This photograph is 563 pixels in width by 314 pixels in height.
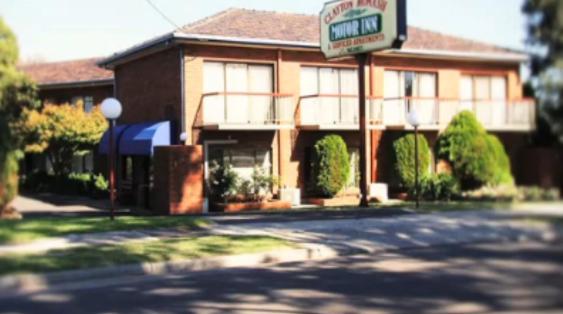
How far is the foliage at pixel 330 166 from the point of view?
22109mm

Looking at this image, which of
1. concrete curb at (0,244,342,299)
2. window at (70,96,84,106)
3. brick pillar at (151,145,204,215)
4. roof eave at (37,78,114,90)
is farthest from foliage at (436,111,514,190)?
brick pillar at (151,145,204,215)

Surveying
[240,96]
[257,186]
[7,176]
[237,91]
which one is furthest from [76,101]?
[257,186]

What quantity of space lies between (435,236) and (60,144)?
6.06 metres

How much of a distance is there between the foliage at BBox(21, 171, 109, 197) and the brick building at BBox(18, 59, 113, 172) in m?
0.11

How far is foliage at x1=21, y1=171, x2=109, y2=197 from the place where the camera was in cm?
750

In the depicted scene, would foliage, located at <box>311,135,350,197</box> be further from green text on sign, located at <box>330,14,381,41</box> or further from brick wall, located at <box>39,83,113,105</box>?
green text on sign, located at <box>330,14,381,41</box>

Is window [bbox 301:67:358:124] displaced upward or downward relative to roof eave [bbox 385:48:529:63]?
upward

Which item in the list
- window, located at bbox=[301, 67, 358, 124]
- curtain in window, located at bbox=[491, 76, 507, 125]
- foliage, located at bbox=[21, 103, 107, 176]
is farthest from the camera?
window, located at bbox=[301, 67, 358, 124]

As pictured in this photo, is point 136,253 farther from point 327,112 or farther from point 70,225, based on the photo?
point 327,112

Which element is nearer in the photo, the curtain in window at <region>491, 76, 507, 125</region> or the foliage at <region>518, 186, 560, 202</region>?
the foliage at <region>518, 186, 560, 202</region>

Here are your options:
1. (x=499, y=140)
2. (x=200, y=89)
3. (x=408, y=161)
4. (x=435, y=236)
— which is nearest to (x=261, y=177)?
(x=200, y=89)

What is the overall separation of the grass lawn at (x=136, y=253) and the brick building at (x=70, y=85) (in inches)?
52.8

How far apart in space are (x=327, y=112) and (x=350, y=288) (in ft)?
49.6

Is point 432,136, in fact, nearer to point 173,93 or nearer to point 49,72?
point 49,72
